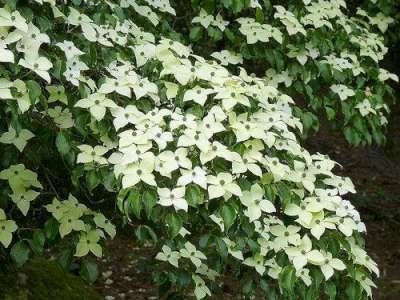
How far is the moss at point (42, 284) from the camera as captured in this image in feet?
10.2

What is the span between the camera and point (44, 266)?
12.1 ft

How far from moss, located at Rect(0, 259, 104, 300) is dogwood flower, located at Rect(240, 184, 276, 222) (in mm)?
1560

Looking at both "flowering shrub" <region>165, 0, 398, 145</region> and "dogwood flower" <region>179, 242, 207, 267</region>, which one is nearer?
"dogwood flower" <region>179, 242, 207, 267</region>

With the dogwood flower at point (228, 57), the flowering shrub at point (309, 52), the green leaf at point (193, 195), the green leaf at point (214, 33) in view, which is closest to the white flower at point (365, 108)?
the flowering shrub at point (309, 52)

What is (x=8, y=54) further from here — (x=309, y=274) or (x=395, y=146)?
(x=395, y=146)

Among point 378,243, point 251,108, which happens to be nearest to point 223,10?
point 251,108

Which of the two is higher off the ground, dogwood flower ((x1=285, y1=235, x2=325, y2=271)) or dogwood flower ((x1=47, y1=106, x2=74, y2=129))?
dogwood flower ((x1=285, y1=235, x2=325, y2=271))

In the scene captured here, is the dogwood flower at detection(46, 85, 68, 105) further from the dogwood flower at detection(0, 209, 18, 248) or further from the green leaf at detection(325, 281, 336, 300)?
the green leaf at detection(325, 281, 336, 300)

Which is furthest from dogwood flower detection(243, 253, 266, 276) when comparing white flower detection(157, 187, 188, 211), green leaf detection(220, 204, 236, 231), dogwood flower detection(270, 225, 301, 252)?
white flower detection(157, 187, 188, 211)

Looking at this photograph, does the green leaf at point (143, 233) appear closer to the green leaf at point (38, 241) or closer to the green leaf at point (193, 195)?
the green leaf at point (38, 241)

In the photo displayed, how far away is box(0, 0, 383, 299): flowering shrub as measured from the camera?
187 cm

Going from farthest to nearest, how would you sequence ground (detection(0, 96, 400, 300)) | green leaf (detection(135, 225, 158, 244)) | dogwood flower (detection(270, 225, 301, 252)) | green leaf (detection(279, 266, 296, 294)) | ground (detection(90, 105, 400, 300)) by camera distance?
ground (detection(90, 105, 400, 300)), ground (detection(0, 96, 400, 300)), green leaf (detection(135, 225, 158, 244)), dogwood flower (detection(270, 225, 301, 252)), green leaf (detection(279, 266, 296, 294))

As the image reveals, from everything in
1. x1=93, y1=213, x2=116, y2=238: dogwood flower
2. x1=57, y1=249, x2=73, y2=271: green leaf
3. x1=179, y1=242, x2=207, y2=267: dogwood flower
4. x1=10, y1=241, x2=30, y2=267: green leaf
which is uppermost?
x1=93, y1=213, x2=116, y2=238: dogwood flower

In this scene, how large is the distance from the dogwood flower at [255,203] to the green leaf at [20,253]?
33.7 inches
